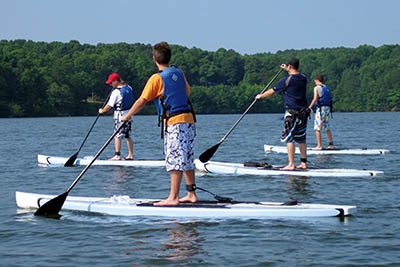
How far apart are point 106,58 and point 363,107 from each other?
55530 mm

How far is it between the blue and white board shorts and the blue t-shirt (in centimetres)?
451

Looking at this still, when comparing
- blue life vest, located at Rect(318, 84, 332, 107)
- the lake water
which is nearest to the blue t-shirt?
the lake water

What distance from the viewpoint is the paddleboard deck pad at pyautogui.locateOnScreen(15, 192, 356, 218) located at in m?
9.16

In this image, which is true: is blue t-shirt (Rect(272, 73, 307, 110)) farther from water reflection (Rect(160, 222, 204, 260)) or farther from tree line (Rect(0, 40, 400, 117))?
tree line (Rect(0, 40, 400, 117))

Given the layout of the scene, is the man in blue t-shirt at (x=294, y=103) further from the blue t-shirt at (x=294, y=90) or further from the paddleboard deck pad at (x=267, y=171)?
the paddleboard deck pad at (x=267, y=171)

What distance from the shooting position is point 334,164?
55.4 feet

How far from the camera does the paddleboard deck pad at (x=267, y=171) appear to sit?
13.7 m

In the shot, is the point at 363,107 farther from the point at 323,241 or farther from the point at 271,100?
the point at 323,241

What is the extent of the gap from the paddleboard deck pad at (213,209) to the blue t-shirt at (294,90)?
4372 mm

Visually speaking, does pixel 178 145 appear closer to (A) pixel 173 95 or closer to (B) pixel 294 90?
(A) pixel 173 95

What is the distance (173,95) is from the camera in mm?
9156

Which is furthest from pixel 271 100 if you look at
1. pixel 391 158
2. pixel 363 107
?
pixel 391 158

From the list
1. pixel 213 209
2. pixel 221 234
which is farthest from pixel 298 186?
pixel 221 234

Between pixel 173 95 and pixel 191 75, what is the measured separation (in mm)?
162330
